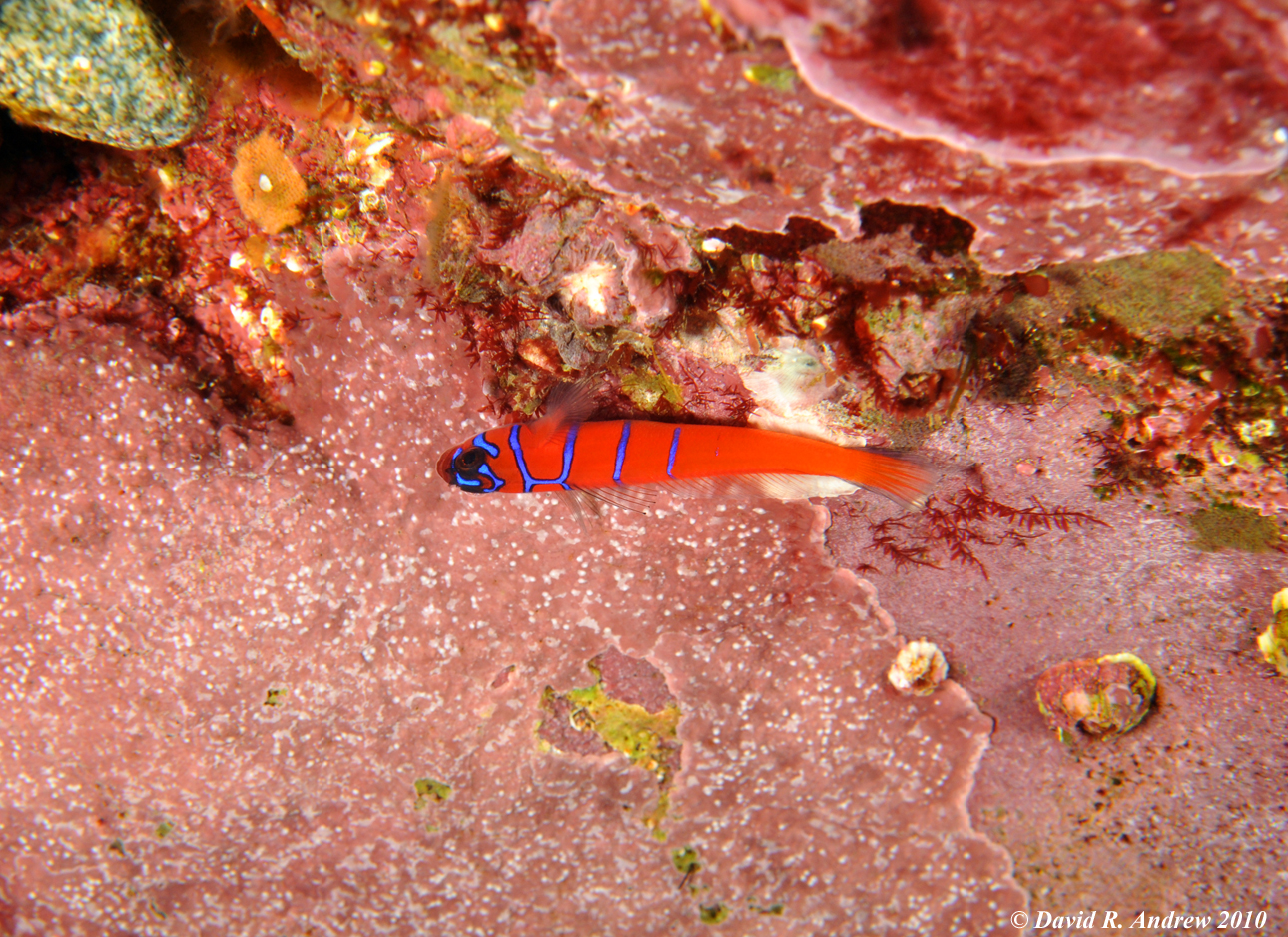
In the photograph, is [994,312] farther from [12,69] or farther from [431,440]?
[12,69]

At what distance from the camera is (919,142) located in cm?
180

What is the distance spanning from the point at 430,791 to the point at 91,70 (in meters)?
3.83

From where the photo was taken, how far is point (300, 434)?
11.1 feet

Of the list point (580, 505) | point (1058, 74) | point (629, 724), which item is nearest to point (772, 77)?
point (1058, 74)

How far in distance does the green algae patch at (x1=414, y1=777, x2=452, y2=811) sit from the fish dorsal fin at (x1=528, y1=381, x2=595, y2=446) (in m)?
2.30

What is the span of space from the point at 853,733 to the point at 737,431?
6.24ft

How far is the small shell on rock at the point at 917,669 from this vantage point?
347 cm

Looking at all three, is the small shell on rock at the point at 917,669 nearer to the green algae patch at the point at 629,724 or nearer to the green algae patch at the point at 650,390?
the green algae patch at the point at 629,724

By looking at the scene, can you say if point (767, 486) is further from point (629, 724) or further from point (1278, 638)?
point (1278, 638)

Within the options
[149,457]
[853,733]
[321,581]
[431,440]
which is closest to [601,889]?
[853,733]

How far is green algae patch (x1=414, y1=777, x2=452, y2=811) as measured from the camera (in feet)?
12.4

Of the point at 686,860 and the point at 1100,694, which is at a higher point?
the point at 1100,694

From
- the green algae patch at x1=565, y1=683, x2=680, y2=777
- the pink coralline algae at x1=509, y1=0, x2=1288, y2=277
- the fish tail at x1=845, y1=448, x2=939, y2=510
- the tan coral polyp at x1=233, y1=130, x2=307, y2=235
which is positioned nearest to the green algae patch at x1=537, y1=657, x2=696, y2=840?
the green algae patch at x1=565, y1=683, x2=680, y2=777


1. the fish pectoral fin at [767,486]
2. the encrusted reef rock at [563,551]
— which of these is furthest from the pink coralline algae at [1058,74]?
the fish pectoral fin at [767,486]
